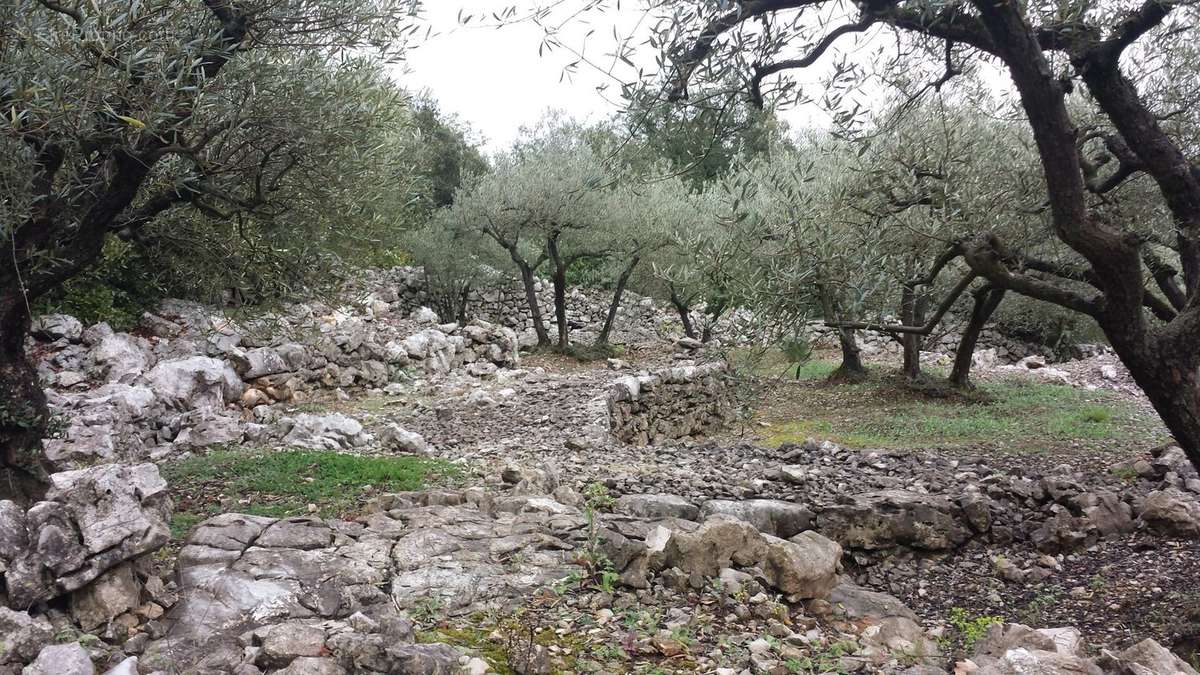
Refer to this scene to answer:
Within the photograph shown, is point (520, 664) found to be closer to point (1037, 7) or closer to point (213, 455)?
point (1037, 7)

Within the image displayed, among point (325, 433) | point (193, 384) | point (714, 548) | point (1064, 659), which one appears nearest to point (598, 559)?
point (714, 548)

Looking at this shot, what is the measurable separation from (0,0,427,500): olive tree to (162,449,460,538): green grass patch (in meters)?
1.67

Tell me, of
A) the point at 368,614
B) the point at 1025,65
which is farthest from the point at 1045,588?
the point at 368,614

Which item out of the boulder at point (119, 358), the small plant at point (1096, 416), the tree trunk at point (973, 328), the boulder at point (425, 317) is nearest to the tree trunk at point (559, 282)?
the boulder at point (425, 317)

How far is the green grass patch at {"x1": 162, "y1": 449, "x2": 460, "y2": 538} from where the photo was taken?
24.9ft

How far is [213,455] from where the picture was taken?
10422mm

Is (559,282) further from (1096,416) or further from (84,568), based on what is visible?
(84,568)

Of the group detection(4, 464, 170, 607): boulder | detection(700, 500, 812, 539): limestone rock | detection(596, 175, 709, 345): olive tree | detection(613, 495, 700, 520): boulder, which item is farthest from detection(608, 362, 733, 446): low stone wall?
detection(4, 464, 170, 607): boulder

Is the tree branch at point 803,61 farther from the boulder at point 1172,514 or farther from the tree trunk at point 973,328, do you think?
the tree trunk at point 973,328

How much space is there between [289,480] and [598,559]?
4.65m

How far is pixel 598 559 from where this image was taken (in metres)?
5.46

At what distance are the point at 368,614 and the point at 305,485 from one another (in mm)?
4396

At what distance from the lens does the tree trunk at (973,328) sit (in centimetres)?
1562

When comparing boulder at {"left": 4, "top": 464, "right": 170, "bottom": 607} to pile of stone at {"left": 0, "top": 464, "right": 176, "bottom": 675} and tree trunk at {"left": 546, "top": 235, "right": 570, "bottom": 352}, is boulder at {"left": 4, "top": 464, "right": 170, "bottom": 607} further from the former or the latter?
tree trunk at {"left": 546, "top": 235, "right": 570, "bottom": 352}
